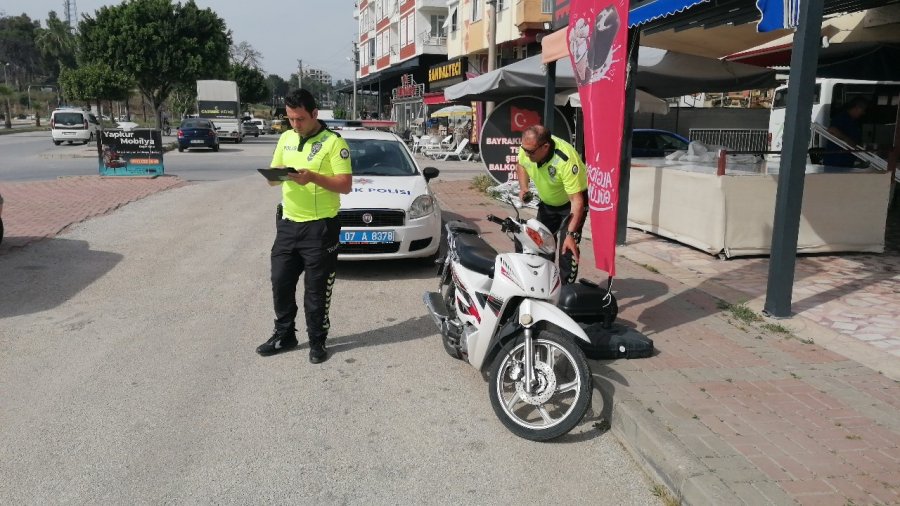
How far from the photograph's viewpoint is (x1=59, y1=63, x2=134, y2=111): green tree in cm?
4297

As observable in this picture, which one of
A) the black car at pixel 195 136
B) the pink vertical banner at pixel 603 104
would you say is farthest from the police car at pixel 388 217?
the black car at pixel 195 136

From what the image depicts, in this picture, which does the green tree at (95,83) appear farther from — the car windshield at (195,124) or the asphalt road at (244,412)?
the asphalt road at (244,412)

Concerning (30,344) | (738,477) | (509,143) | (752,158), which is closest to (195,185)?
(509,143)

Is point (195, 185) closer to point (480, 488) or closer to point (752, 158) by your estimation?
point (752, 158)

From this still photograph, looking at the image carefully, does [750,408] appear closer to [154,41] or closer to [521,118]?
[521,118]

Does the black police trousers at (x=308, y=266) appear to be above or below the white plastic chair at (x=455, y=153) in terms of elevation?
below

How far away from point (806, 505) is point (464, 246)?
2.66 m

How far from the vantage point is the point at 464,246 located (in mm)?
4871

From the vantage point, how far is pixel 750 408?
3955mm

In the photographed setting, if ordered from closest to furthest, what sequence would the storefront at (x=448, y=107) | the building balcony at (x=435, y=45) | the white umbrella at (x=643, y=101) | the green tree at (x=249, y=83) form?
1. the white umbrella at (x=643, y=101)
2. the storefront at (x=448, y=107)
3. the building balcony at (x=435, y=45)
4. the green tree at (x=249, y=83)

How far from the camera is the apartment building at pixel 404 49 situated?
44.5m

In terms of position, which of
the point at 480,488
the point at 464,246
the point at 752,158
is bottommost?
the point at 480,488

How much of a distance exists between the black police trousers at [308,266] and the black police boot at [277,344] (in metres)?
0.11

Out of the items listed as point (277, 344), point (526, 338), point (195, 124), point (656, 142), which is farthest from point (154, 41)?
point (526, 338)
